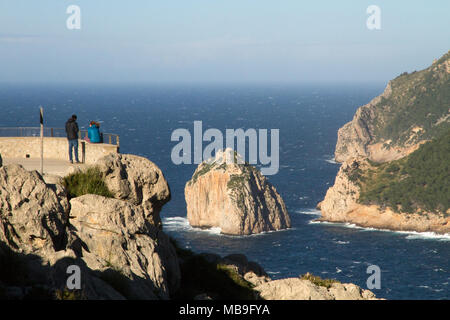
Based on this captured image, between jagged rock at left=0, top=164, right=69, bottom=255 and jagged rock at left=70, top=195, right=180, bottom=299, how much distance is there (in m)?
1.35

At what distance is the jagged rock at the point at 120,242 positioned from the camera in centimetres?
2177

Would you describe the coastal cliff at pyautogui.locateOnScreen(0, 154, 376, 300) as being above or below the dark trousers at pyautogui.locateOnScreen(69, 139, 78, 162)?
below

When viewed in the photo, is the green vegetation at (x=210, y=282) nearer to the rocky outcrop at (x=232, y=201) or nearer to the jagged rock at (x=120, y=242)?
the jagged rock at (x=120, y=242)

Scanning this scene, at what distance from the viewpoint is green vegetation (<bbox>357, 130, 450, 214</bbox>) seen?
142500 mm

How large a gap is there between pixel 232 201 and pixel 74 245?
115 metres

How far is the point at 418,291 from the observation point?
97875 millimetres

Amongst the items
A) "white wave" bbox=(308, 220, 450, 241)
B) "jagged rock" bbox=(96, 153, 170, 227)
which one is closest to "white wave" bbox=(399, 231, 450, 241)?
"white wave" bbox=(308, 220, 450, 241)

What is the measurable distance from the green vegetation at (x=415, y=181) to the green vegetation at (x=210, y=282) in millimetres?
115493

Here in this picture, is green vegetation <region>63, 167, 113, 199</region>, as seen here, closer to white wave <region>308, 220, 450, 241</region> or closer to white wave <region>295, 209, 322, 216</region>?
white wave <region>308, 220, 450, 241</region>

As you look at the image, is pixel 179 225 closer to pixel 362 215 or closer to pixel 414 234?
pixel 362 215

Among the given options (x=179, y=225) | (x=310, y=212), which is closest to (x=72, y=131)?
(x=179, y=225)

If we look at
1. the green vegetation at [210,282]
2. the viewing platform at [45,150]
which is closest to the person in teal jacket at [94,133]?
the viewing platform at [45,150]

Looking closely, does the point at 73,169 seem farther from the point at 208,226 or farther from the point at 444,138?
the point at 444,138
